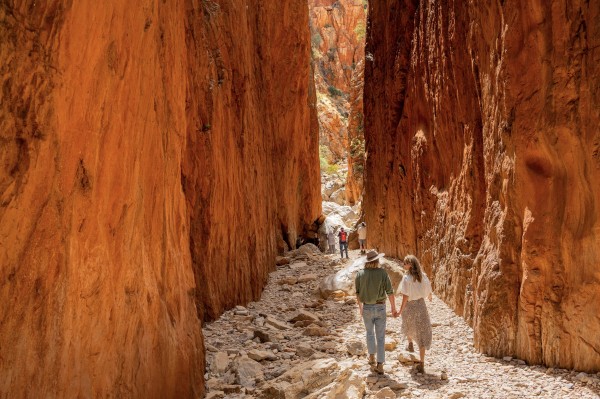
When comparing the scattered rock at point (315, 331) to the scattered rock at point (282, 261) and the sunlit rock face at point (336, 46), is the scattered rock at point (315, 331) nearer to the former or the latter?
the scattered rock at point (282, 261)

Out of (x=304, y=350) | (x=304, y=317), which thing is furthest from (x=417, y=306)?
(x=304, y=317)

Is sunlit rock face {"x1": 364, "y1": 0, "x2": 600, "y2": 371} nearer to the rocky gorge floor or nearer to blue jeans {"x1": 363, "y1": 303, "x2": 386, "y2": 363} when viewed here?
the rocky gorge floor

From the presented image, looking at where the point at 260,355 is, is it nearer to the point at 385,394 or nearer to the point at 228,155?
the point at 385,394

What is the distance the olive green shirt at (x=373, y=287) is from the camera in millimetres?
6605

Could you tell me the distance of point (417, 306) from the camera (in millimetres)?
6867

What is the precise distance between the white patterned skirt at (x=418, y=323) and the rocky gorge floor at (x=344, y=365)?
33 cm

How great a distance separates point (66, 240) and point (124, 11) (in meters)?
2.14

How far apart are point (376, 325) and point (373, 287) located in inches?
19.5

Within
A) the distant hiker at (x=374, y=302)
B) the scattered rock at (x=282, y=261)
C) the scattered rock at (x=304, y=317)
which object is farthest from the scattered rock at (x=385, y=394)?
the scattered rock at (x=282, y=261)

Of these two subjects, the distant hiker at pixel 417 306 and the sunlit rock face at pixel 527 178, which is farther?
the distant hiker at pixel 417 306

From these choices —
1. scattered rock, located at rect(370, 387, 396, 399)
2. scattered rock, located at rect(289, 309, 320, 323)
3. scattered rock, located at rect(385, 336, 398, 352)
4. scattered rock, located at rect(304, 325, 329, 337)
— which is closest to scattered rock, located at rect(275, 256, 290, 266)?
scattered rock, located at rect(289, 309, 320, 323)

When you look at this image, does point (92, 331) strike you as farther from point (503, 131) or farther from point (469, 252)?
point (469, 252)

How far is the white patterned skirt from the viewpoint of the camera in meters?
6.70

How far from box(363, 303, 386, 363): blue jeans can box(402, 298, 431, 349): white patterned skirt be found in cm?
45
